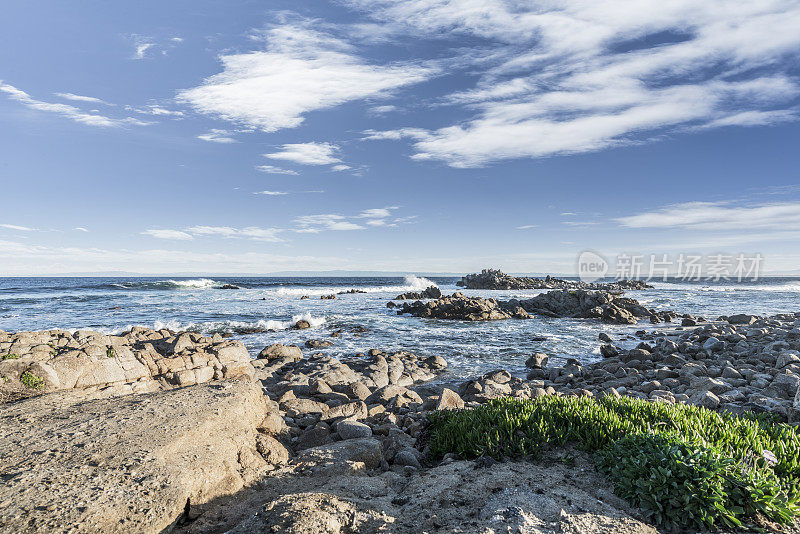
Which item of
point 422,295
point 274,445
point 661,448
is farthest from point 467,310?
point 661,448

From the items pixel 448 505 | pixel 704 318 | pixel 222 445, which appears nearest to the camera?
pixel 448 505

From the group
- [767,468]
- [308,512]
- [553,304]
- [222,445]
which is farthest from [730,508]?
[553,304]

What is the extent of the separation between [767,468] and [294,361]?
50.6 feet

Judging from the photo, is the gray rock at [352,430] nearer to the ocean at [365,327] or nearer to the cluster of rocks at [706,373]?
the cluster of rocks at [706,373]

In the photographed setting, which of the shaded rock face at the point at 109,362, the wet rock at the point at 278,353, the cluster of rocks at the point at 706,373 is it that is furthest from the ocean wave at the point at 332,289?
the shaded rock face at the point at 109,362

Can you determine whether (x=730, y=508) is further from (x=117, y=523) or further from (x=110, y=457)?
(x=110, y=457)

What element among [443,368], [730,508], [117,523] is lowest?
[443,368]

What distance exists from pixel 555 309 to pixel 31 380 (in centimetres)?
3859

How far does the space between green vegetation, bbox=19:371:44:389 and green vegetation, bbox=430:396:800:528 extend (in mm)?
7110

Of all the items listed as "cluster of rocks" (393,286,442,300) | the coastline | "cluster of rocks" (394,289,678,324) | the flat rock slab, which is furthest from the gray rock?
"cluster of rocks" (393,286,442,300)

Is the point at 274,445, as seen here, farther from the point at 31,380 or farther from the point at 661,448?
the point at 661,448

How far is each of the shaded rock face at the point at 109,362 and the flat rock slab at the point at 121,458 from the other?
80 centimetres

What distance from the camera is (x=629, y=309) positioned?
3453 cm

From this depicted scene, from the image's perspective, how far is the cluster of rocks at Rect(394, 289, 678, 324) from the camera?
3228 cm
